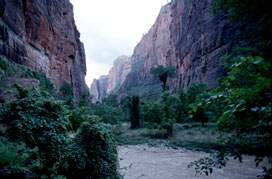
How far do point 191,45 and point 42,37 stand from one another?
102 feet

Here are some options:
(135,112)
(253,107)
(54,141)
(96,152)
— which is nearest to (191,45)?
(135,112)

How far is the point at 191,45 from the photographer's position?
1417 inches

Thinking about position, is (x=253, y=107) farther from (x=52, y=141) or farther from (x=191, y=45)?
(x=191, y=45)

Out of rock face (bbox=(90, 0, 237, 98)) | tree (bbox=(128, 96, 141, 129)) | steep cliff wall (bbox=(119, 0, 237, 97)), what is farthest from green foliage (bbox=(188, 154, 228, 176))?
steep cliff wall (bbox=(119, 0, 237, 97))

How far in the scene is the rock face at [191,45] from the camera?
2762 cm

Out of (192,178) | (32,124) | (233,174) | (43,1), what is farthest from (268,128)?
(43,1)

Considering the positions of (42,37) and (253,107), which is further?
(42,37)

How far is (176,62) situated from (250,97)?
1791 inches

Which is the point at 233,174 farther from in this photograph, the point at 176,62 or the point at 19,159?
the point at 176,62

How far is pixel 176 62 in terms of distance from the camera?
4453 cm

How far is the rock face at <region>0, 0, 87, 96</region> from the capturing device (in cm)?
1660

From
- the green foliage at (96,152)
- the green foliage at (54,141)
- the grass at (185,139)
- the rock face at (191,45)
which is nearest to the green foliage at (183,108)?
the grass at (185,139)

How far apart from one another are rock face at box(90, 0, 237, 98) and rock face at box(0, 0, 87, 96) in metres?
21.7

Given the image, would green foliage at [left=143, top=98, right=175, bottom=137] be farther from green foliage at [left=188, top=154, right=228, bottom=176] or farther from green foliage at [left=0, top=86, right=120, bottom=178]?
green foliage at [left=188, top=154, right=228, bottom=176]
